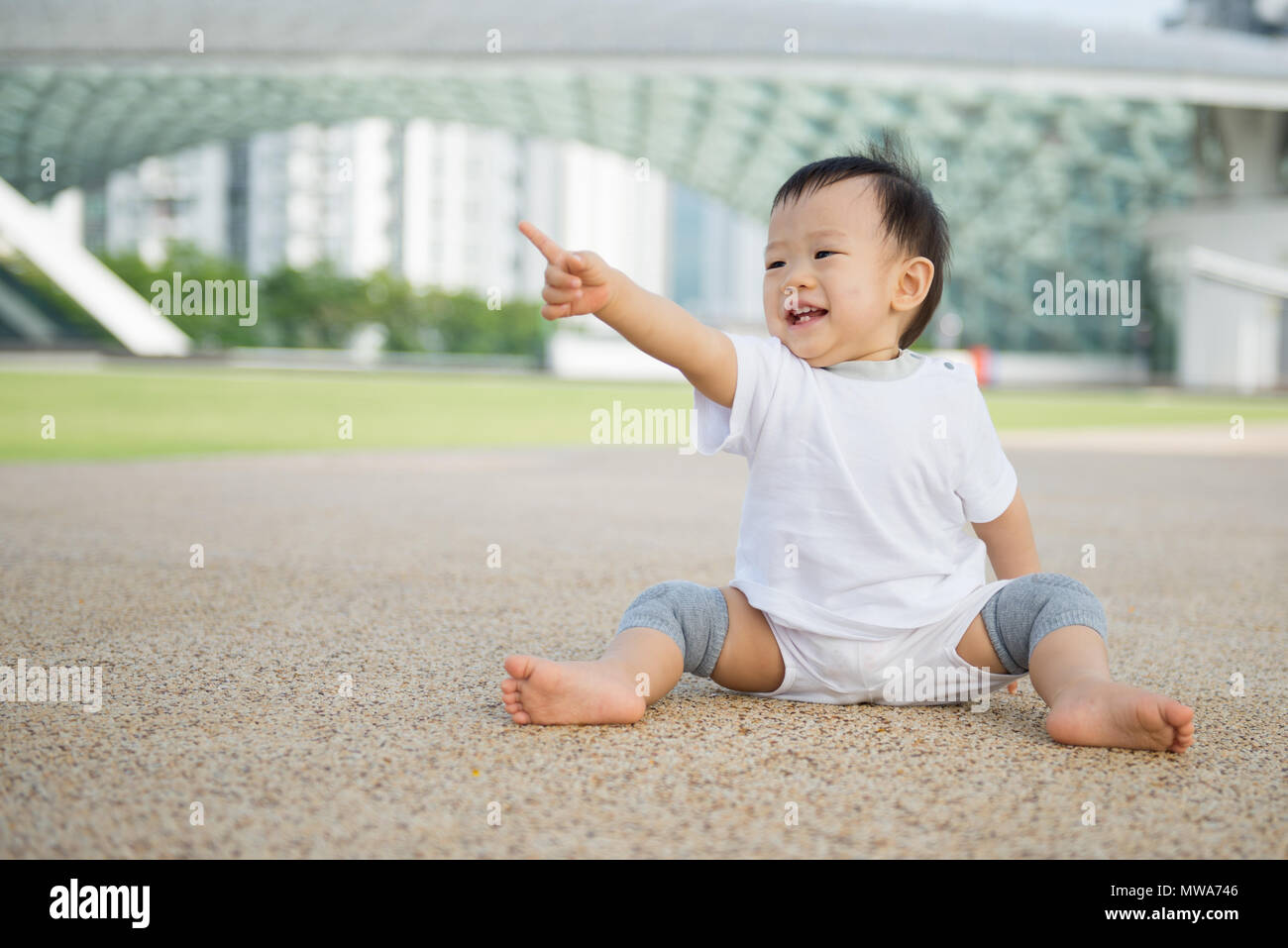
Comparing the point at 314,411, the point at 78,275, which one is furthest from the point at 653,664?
the point at 78,275

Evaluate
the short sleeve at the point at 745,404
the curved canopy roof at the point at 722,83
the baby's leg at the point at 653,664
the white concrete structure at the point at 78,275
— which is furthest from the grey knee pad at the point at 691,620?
the white concrete structure at the point at 78,275

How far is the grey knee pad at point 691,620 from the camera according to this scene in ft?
7.25

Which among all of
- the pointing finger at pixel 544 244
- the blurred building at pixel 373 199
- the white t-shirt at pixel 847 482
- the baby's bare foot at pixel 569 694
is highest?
the blurred building at pixel 373 199

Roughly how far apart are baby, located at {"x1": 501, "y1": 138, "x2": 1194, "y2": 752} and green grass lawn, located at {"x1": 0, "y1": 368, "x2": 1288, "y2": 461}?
22.7 ft

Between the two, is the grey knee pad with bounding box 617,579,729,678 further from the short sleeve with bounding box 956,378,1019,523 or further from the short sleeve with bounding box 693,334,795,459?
the short sleeve with bounding box 956,378,1019,523

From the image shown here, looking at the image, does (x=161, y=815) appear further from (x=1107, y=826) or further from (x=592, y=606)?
(x=592, y=606)

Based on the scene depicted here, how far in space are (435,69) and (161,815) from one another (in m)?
33.6

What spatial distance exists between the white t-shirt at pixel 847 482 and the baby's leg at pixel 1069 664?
10 cm

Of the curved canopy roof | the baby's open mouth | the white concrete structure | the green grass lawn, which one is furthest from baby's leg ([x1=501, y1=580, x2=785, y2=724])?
the white concrete structure

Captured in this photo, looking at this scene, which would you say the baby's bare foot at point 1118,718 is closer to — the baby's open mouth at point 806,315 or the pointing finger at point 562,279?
the baby's open mouth at point 806,315

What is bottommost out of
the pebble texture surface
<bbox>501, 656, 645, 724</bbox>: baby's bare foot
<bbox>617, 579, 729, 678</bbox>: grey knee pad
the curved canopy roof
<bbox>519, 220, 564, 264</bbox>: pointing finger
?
the pebble texture surface

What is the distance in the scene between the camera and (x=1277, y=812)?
171 cm

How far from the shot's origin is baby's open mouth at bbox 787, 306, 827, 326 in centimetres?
219
